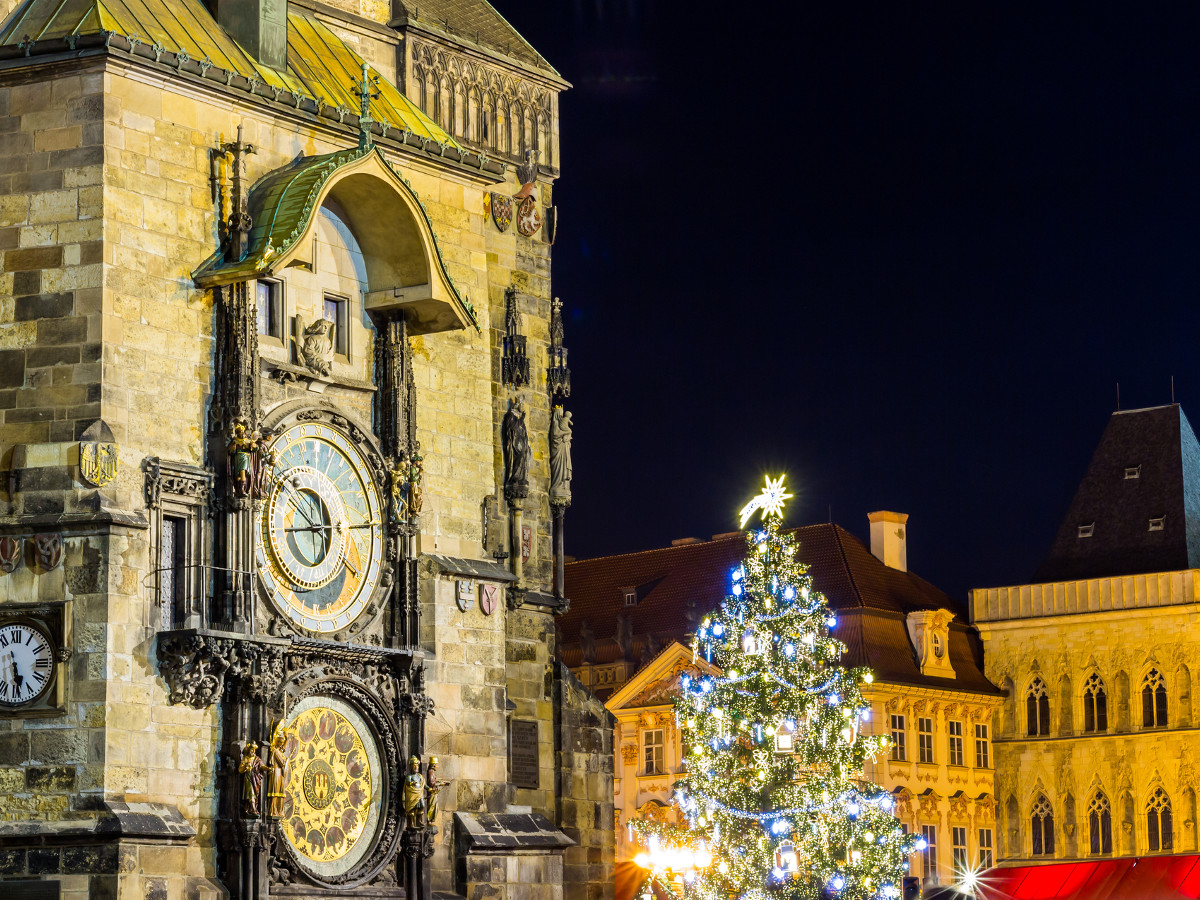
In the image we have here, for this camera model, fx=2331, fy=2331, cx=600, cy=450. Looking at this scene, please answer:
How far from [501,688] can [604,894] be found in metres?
8.16

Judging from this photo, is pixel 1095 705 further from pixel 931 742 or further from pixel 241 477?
pixel 241 477

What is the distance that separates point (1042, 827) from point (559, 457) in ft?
107

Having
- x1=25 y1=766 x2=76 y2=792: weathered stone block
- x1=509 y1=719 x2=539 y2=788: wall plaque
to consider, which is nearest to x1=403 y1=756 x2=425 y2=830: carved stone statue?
x1=25 y1=766 x2=76 y2=792: weathered stone block

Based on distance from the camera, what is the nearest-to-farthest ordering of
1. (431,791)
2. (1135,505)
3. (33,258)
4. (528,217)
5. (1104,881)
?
(33,258) < (431,791) < (528,217) < (1104,881) < (1135,505)

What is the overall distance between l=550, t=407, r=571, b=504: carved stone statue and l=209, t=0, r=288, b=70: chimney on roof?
8.40 m

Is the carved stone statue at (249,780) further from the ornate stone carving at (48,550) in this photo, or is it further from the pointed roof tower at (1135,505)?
the pointed roof tower at (1135,505)

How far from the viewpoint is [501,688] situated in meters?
25.5

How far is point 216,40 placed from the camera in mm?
24047

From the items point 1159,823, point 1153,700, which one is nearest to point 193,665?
point 1159,823

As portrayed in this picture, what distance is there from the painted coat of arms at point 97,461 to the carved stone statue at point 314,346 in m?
2.63

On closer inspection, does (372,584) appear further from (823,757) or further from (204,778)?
(823,757)

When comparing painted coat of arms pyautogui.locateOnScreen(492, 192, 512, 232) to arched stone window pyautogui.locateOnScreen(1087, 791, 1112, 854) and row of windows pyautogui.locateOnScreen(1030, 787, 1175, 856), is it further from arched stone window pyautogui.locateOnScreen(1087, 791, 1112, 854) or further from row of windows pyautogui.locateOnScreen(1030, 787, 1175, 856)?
arched stone window pyautogui.locateOnScreen(1087, 791, 1112, 854)

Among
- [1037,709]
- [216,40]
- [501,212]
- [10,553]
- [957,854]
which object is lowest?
[957,854]

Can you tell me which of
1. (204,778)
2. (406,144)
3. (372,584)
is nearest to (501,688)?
(372,584)
